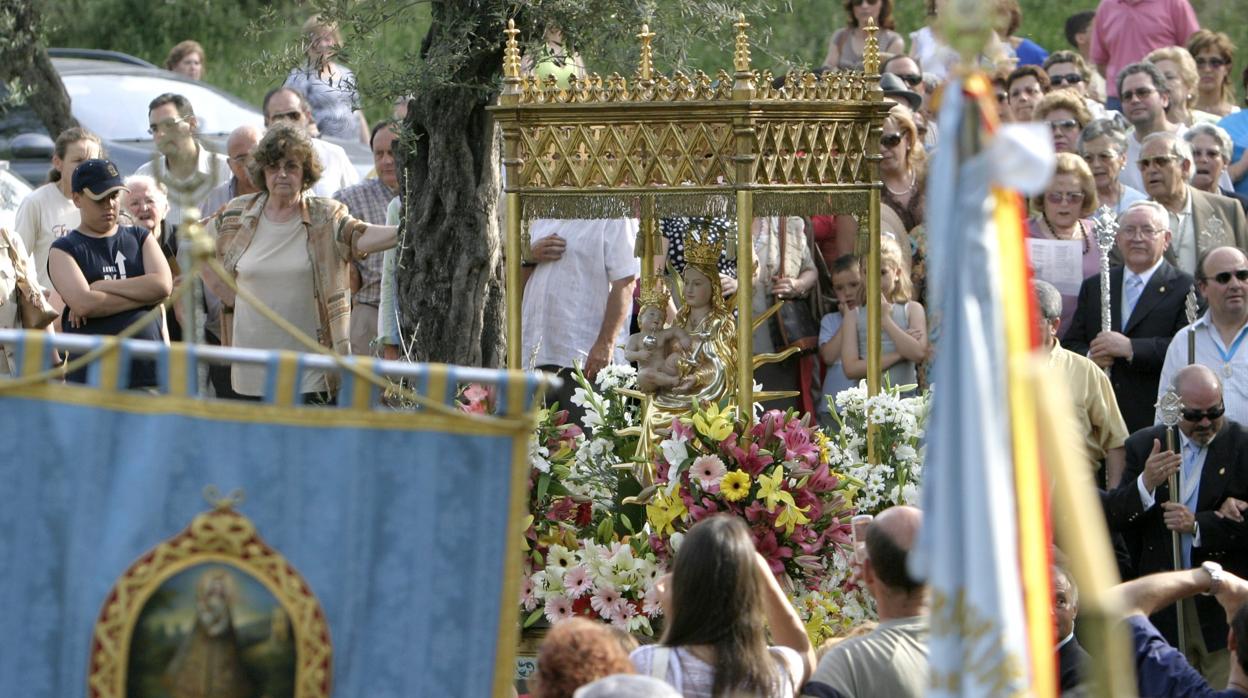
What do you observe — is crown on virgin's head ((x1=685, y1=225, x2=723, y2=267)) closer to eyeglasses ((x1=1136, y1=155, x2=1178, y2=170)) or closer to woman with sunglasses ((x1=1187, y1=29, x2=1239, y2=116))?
eyeglasses ((x1=1136, y1=155, x2=1178, y2=170))

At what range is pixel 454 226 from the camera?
792 cm

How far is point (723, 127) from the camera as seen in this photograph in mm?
6828

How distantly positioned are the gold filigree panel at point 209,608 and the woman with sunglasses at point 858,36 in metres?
9.02

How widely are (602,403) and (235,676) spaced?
332cm

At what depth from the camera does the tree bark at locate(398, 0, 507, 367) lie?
25.7 ft

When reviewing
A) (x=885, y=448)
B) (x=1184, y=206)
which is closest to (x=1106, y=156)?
(x=1184, y=206)

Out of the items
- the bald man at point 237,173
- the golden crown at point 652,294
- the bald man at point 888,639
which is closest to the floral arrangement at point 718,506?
the golden crown at point 652,294

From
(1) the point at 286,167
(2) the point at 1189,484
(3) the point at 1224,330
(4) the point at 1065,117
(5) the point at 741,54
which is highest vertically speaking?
(4) the point at 1065,117

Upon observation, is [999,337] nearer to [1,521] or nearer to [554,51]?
[1,521]

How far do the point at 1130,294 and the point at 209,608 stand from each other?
5780 mm

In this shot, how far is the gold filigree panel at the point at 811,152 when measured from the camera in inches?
271

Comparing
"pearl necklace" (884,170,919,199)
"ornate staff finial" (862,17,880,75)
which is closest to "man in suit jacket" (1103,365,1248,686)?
"ornate staff finial" (862,17,880,75)

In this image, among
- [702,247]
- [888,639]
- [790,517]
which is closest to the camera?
[888,639]

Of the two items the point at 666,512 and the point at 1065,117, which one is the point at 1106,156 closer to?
the point at 1065,117
